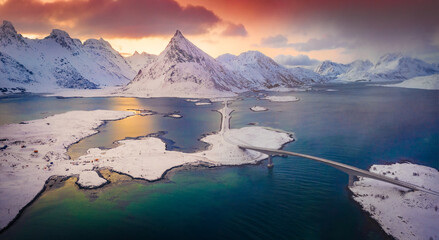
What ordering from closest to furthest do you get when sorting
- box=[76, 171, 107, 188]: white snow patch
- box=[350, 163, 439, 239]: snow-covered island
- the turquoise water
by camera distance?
box=[350, 163, 439, 239]: snow-covered island, the turquoise water, box=[76, 171, 107, 188]: white snow patch

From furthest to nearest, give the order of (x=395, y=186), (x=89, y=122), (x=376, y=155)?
(x=89, y=122), (x=376, y=155), (x=395, y=186)

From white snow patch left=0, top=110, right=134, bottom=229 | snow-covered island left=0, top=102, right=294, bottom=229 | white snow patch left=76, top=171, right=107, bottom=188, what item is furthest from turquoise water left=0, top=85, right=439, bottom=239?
white snow patch left=0, top=110, right=134, bottom=229

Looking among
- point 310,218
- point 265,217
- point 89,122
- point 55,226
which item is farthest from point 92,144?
point 310,218

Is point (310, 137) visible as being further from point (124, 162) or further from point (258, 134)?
point (124, 162)

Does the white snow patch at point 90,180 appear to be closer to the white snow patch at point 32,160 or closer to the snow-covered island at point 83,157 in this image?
the snow-covered island at point 83,157

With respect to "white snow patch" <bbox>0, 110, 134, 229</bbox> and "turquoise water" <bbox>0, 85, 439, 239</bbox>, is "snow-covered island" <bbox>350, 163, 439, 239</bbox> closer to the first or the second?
"turquoise water" <bbox>0, 85, 439, 239</bbox>

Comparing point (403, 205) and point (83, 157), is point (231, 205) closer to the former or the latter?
point (403, 205)

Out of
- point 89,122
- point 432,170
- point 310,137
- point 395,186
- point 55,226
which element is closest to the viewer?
point 55,226

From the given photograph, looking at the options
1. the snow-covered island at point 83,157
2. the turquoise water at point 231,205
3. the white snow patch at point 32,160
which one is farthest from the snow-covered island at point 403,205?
the white snow patch at point 32,160
